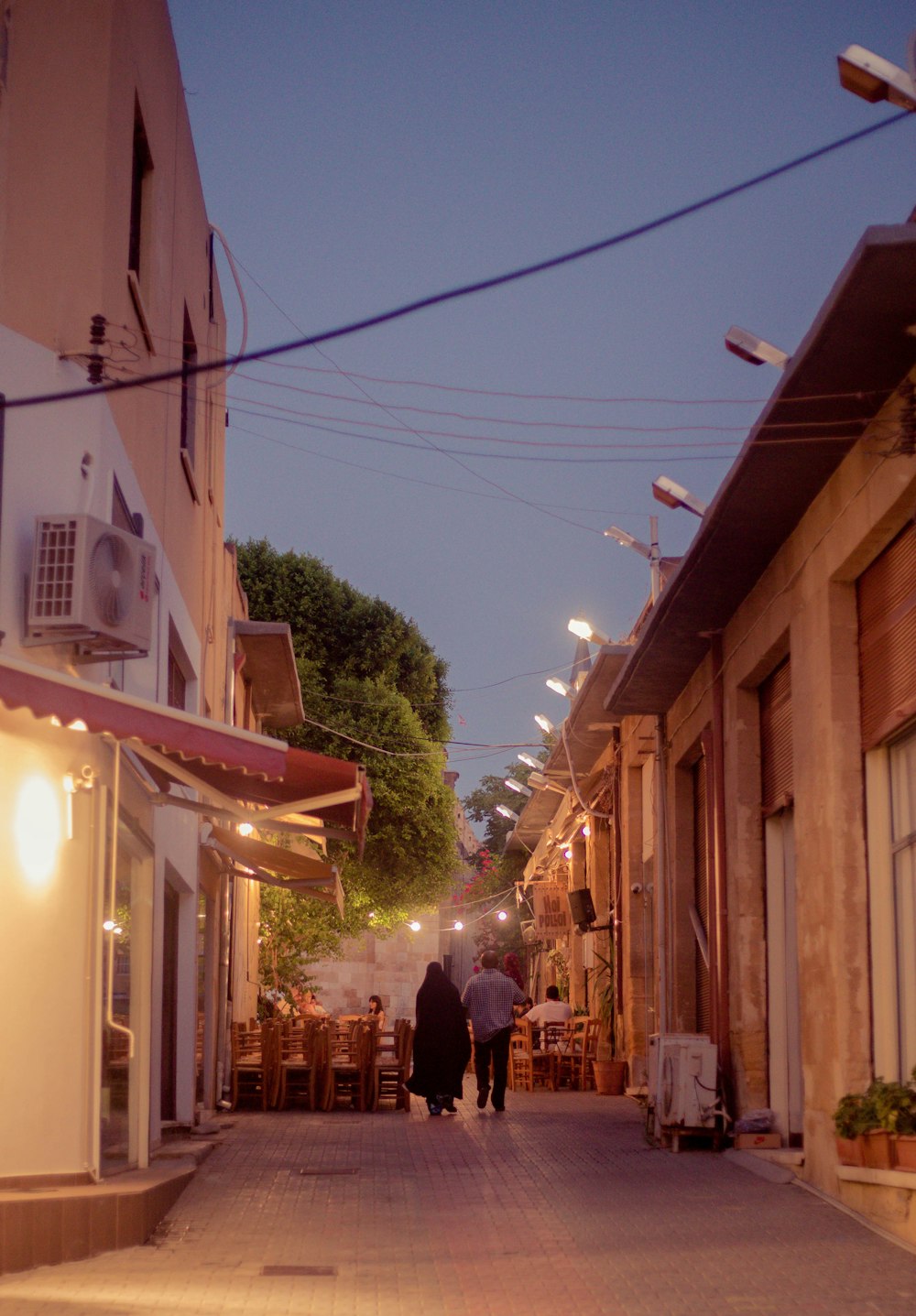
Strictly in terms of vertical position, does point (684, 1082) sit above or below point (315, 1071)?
above

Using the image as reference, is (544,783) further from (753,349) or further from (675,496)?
(753,349)

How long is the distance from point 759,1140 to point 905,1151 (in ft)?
13.1

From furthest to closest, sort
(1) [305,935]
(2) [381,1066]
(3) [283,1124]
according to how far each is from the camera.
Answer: (1) [305,935]
(2) [381,1066]
(3) [283,1124]

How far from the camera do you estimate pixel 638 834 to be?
71.6 feet

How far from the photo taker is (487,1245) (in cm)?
819

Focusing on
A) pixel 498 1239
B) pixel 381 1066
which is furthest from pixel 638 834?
pixel 498 1239

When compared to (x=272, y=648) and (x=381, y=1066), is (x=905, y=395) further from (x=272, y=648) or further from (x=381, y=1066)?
(x=272, y=648)

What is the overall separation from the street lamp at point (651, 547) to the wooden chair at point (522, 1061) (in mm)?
6325

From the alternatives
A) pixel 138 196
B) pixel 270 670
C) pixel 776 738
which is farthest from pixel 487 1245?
pixel 270 670

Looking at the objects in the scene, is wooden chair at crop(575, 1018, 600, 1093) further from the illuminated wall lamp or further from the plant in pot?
the plant in pot

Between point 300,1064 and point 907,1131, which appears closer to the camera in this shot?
point 907,1131

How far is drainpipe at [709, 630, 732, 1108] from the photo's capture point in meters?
14.0

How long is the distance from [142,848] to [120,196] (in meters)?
4.27

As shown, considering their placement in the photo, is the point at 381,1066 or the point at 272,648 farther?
the point at 272,648
